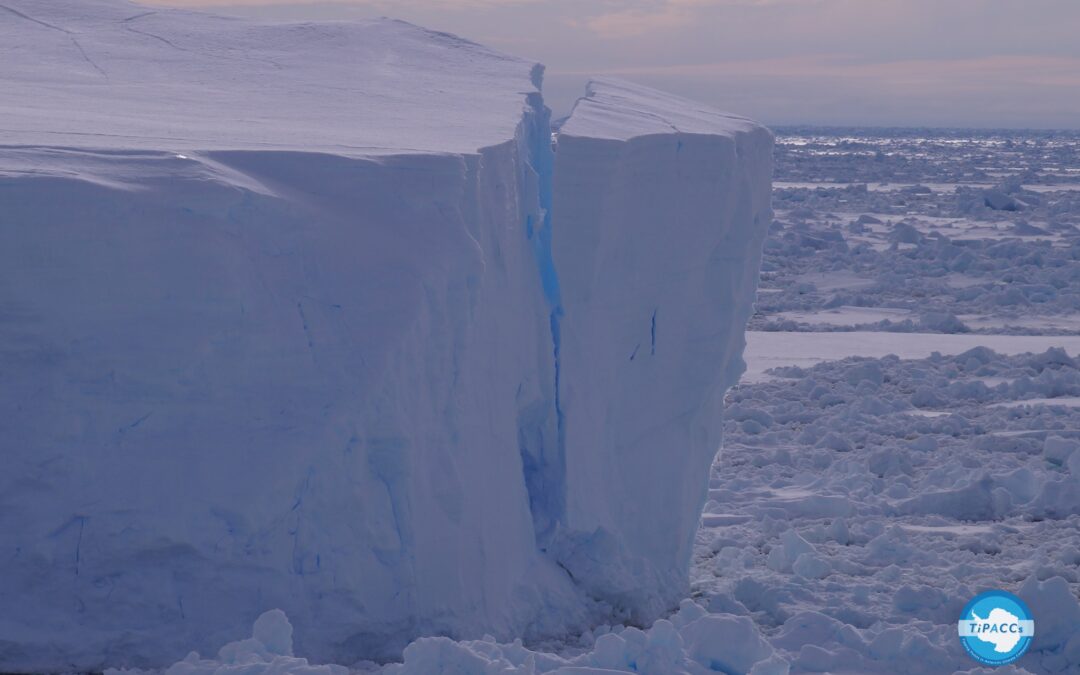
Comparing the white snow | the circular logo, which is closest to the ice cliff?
the circular logo

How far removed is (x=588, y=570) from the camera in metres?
4.27

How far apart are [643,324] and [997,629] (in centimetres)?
162

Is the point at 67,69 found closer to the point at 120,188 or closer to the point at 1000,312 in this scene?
the point at 120,188

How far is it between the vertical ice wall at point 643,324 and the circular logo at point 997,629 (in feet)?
3.49

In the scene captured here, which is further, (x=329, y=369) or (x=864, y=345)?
(x=864, y=345)

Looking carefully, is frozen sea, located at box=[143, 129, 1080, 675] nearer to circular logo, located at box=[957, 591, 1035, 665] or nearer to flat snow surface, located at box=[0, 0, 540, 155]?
circular logo, located at box=[957, 591, 1035, 665]

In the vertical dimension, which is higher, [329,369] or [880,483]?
[329,369]

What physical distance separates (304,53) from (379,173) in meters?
2.09

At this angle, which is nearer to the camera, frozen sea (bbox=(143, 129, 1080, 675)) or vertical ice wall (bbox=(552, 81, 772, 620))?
frozen sea (bbox=(143, 129, 1080, 675))

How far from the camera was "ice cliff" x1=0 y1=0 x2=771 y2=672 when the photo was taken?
3.14 meters

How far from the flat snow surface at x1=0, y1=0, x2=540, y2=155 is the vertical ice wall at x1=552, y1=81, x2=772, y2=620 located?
428 mm

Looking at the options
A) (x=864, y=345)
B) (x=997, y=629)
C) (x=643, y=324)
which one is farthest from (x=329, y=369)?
(x=864, y=345)

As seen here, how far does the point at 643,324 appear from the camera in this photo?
4613mm

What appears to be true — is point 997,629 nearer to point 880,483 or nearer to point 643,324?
point 643,324
